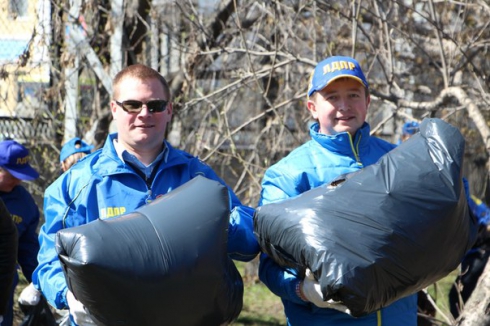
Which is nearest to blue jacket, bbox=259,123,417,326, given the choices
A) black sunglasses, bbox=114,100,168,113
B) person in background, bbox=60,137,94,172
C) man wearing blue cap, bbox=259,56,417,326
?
man wearing blue cap, bbox=259,56,417,326

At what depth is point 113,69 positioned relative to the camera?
594 cm

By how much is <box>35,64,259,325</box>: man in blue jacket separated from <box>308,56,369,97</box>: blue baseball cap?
56 centimetres

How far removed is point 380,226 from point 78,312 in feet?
3.24

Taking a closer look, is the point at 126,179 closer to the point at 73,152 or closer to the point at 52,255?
the point at 52,255

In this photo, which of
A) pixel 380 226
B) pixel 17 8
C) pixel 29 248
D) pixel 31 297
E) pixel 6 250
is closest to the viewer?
pixel 380 226

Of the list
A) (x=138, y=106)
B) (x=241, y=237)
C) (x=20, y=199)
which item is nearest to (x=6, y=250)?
(x=20, y=199)

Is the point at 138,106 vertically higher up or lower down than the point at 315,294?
higher up

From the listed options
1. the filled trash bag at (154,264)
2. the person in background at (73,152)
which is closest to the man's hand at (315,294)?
the filled trash bag at (154,264)

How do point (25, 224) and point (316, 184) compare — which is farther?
point (25, 224)

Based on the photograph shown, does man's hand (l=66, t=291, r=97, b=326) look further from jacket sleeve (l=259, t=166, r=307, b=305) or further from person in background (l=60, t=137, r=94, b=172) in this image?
person in background (l=60, t=137, r=94, b=172)

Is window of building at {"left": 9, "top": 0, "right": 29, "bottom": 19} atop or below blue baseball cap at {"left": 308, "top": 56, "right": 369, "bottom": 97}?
atop

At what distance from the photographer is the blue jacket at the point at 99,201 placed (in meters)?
2.76

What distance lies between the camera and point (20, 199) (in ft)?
16.8

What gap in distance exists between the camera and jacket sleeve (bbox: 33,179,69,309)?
2705 mm
